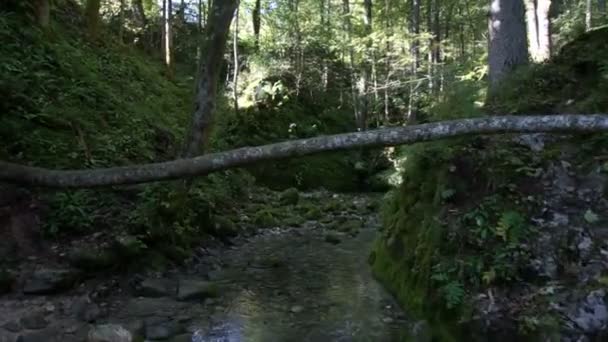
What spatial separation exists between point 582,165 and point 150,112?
986 cm

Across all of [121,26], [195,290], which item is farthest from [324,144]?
[121,26]

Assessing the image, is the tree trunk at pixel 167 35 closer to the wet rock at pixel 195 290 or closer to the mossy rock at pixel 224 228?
the mossy rock at pixel 224 228

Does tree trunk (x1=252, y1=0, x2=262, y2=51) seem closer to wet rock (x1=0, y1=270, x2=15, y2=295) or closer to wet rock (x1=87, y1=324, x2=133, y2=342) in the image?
wet rock (x1=0, y1=270, x2=15, y2=295)

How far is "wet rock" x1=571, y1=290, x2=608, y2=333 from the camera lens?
4129 mm

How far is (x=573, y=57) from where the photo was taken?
6906 millimetres

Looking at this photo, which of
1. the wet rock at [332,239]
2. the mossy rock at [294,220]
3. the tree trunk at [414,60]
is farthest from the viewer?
the tree trunk at [414,60]

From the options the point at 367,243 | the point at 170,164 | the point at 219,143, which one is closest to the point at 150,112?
the point at 219,143

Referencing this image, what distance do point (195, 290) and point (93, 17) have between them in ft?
36.7

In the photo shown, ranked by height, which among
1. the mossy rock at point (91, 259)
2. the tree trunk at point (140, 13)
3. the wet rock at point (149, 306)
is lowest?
the wet rock at point (149, 306)

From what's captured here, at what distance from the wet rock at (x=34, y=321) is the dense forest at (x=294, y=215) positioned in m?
0.02

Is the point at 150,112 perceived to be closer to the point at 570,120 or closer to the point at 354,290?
the point at 354,290

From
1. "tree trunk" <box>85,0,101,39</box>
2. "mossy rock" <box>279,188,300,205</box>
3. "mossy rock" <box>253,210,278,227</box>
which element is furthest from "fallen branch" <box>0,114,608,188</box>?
"tree trunk" <box>85,0,101,39</box>

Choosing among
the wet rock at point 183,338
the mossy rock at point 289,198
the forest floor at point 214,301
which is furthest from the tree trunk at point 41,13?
the wet rock at point 183,338

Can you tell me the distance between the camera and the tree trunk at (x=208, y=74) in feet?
25.0
